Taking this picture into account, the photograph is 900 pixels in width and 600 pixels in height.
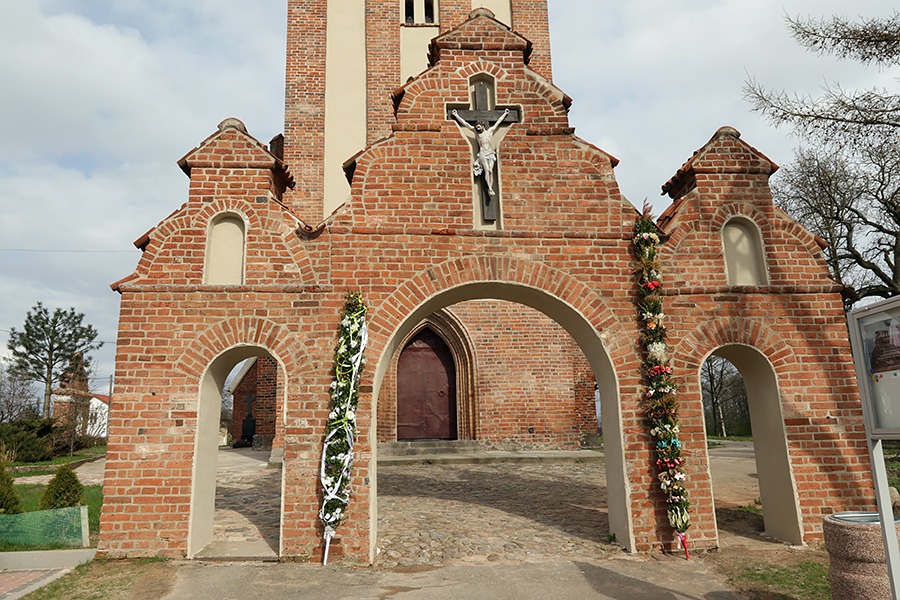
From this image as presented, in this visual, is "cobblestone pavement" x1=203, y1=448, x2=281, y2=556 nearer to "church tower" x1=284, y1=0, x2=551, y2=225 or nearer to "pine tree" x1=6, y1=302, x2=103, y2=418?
"church tower" x1=284, y1=0, x2=551, y2=225

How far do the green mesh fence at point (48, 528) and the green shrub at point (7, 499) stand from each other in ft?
2.88

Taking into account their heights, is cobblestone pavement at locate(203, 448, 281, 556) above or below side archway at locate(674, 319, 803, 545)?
below

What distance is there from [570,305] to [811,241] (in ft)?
11.4

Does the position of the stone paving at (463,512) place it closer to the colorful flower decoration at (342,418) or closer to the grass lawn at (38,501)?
the colorful flower decoration at (342,418)

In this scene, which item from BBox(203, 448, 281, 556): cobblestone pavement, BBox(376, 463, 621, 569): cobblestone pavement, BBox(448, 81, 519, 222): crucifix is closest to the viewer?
BBox(376, 463, 621, 569): cobblestone pavement

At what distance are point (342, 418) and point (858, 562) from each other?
4.92 m

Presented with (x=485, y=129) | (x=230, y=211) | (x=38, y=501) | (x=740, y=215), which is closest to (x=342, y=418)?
(x=230, y=211)

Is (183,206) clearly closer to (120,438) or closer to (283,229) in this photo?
(283,229)

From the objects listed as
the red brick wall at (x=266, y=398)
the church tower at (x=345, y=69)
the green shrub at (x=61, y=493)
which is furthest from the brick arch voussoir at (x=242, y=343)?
the church tower at (x=345, y=69)

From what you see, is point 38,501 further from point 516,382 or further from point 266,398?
point 516,382

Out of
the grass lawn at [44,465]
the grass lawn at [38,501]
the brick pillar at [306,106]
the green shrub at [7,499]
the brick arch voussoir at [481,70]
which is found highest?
the brick pillar at [306,106]

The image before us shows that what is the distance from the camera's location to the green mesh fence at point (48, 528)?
6695 mm

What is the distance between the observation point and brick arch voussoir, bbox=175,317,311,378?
6.83 meters

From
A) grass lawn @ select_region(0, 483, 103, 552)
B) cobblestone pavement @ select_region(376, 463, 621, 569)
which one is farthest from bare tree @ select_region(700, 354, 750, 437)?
grass lawn @ select_region(0, 483, 103, 552)
